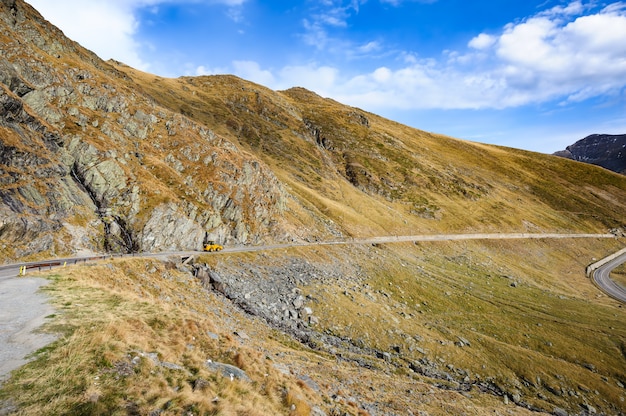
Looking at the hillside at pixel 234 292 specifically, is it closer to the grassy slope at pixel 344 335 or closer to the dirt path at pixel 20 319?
the grassy slope at pixel 344 335

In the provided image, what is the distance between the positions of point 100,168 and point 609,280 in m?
126

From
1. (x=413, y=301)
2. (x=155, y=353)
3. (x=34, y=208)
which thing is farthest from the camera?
(x=413, y=301)

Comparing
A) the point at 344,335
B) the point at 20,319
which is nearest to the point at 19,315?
the point at 20,319

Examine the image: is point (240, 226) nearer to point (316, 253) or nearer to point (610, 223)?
point (316, 253)

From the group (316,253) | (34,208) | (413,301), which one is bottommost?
(413,301)

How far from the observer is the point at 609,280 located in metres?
86.2

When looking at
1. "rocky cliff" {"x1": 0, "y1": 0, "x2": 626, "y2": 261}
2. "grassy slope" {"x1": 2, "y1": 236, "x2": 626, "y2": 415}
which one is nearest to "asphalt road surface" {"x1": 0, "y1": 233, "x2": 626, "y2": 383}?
"grassy slope" {"x1": 2, "y1": 236, "x2": 626, "y2": 415}

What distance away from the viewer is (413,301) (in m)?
50.5

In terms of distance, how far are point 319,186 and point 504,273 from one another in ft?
195

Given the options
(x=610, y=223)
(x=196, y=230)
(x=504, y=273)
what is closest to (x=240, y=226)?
(x=196, y=230)

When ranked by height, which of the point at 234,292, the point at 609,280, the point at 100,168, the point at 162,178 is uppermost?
the point at 100,168

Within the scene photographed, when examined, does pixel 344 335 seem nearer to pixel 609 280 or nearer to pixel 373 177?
pixel 609 280

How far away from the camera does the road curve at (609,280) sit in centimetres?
7412

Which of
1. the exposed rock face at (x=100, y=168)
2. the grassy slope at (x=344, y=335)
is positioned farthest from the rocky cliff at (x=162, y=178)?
the grassy slope at (x=344, y=335)
